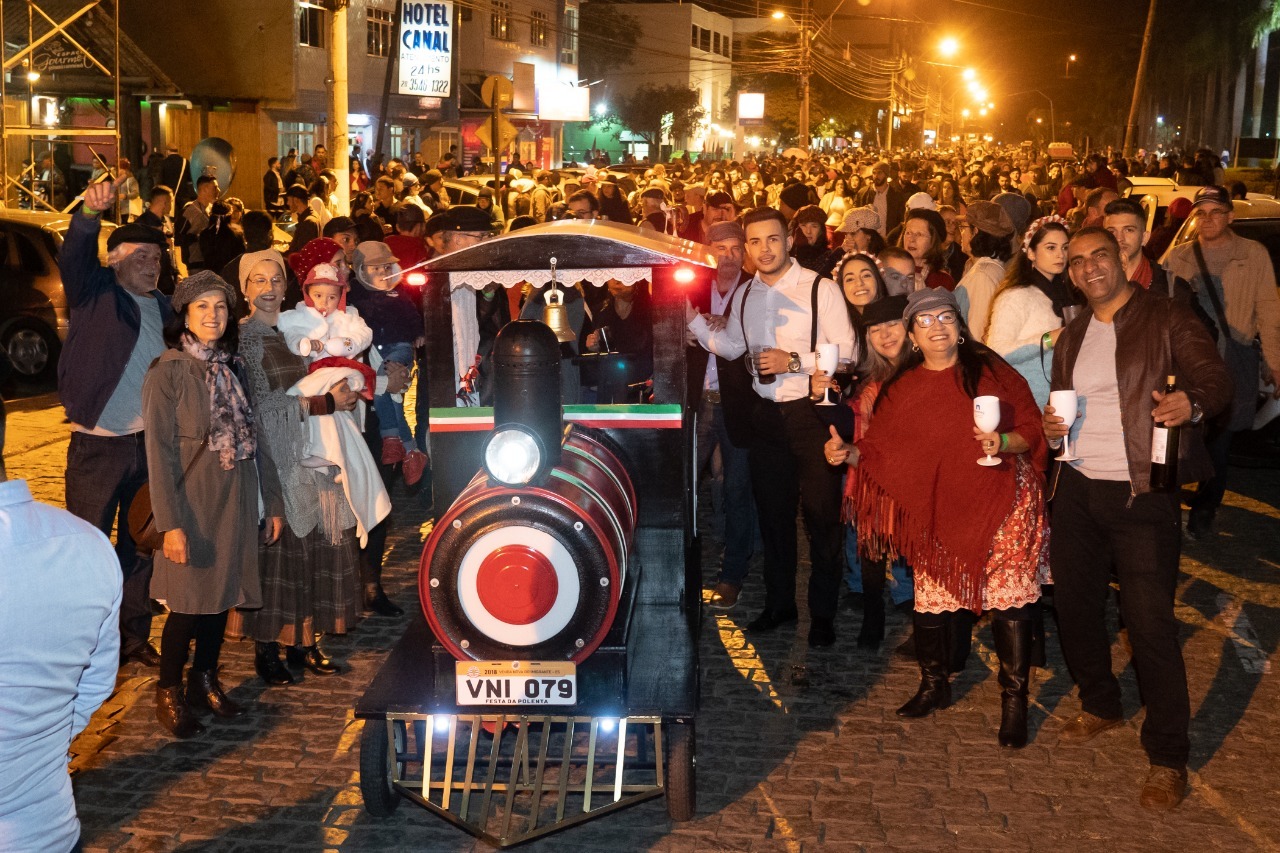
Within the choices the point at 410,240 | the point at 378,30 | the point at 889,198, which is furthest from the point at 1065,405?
the point at 378,30

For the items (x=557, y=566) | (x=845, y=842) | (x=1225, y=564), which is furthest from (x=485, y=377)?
(x=1225, y=564)

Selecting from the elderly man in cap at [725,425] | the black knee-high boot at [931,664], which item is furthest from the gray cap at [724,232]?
the black knee-high boot at [931,664]

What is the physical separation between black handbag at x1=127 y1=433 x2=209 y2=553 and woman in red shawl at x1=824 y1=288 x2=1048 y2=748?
3.01 metres

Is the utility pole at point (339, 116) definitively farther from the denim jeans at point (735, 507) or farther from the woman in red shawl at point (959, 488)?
the woman in red shawl at point (959, 488)

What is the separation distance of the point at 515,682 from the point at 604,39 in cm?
8066

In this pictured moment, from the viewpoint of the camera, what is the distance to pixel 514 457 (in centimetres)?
494

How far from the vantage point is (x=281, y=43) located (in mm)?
36625

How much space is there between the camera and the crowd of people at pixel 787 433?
18.6 feet

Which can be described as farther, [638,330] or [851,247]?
[851,247]

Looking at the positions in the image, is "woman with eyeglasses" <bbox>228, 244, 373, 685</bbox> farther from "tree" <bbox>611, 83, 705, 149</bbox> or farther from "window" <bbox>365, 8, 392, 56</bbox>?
"tree" <bbox>611, 83, 705, 149</bbox>

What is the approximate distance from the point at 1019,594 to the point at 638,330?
2673mm

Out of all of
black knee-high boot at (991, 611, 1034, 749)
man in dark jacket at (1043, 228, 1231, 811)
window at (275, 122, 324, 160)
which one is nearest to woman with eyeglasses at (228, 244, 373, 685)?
black knee-high boot at (991, 611, 1034, 749)

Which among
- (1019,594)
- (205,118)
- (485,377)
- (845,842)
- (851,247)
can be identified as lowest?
(845,842)

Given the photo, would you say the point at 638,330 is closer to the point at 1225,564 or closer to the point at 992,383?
the point at 992,383
